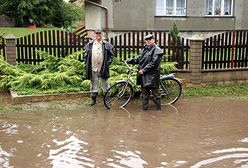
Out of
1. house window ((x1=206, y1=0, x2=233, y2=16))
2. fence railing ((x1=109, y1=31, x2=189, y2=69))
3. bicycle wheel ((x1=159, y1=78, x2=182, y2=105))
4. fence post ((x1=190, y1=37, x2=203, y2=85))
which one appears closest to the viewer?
bicycle wheel ((x1=159, y1=78, x2=182, y2=105))

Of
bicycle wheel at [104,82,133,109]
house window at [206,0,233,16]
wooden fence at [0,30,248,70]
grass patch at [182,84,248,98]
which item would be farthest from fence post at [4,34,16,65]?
house window at [206,0,233,16]

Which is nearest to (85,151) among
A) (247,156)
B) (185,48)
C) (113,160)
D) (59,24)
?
(113,160)

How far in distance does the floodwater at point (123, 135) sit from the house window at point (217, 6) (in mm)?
10779

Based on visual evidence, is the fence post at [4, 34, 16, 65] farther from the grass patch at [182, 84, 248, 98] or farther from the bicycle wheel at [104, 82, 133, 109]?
the grass patch at [182, 84, 248, 98]

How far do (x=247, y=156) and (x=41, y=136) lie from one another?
11.3 ft

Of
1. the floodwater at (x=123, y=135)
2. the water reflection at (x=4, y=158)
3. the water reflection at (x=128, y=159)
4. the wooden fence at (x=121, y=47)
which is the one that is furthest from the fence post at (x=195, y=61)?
the water reflection at (x=4, y=158)

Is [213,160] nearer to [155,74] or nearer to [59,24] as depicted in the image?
[155,74]

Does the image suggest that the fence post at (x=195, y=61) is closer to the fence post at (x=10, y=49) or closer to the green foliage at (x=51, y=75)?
the green foliage at (x=51, y=75)

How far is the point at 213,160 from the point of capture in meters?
5.54

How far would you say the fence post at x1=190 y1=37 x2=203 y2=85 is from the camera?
415 inches

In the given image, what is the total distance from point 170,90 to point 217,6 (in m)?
11.2

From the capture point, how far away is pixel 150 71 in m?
8.29

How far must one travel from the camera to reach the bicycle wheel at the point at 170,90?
913 cm

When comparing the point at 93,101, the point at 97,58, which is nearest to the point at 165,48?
the point at 97,58
